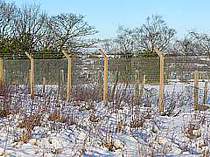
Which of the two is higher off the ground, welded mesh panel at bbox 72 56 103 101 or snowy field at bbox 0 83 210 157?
welded mesh panel at bbox 72 56 103 101

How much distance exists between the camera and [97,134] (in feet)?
27.3

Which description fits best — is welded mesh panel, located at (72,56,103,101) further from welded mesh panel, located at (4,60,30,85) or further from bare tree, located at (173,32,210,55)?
bare tree, located at (173,32,210,55)

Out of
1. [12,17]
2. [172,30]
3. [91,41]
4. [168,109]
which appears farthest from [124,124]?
[172,30]

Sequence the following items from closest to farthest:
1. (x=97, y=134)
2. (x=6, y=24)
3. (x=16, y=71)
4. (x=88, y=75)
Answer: (x=97, y=134) < (x=88, y=75) < (x=16, y=71) < (x=6, y=24)

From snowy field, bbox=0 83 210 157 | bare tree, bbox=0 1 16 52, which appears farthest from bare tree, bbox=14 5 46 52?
snowy field, bbox=0 83 210 157

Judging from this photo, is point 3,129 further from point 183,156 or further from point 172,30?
point 172,30

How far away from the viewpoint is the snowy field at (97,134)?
7.38 meters

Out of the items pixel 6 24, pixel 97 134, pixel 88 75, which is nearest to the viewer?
pixel 97 134

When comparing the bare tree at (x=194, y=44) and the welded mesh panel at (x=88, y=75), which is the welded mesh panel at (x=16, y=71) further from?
the bare tree at (x=194, y=44)

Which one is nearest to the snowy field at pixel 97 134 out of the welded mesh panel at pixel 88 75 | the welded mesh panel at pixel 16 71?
the welded mesh panel at pixel 88 75

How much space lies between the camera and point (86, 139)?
7820mm

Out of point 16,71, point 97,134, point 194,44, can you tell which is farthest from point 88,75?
point 194,44

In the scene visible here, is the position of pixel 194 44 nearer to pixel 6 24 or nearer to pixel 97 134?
pixel 6 24

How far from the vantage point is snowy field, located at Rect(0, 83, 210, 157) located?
7383 mm
